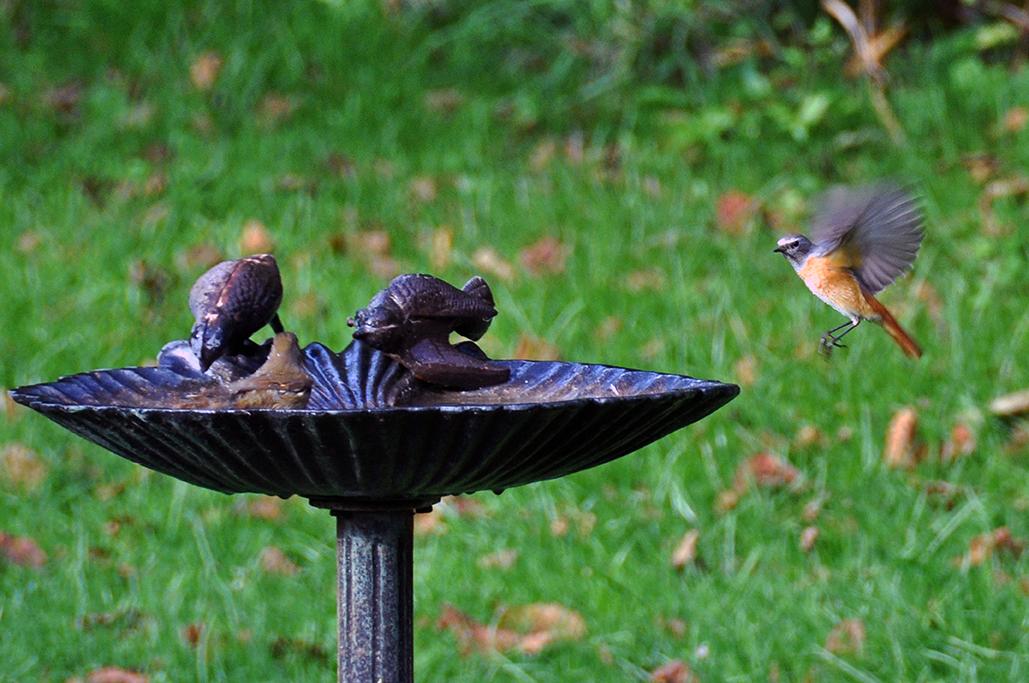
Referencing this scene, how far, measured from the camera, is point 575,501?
429cm

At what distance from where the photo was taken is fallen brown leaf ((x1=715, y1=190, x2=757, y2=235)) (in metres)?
5.55

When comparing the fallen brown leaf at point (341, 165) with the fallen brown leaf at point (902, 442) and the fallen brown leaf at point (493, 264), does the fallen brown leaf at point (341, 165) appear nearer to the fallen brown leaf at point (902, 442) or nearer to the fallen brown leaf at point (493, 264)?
the fallen brown leaf at point (493, 264)

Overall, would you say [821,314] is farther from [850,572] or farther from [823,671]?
[823,671]

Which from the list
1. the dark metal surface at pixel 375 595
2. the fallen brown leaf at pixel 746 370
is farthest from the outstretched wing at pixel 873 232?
the fallen brown leaf at pixel 746 370

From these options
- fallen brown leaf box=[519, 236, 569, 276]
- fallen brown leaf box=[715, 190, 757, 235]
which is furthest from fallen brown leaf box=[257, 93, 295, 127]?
fallen brown leaf box=[715, 190, 757, 235]

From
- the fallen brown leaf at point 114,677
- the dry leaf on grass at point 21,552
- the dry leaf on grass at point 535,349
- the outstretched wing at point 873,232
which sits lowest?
the fallen brown leaf at point 114,677

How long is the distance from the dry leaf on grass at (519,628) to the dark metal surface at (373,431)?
1236 millimetres

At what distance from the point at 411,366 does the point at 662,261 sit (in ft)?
10.1

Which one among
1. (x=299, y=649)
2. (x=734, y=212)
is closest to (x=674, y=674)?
(x=299, y=649)

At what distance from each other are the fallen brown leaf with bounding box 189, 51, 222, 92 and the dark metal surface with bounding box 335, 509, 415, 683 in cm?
426

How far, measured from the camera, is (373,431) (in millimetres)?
2076

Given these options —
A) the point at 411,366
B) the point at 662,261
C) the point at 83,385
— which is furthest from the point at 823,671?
the point at 662,261

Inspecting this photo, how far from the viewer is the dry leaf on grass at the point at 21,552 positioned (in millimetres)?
4008

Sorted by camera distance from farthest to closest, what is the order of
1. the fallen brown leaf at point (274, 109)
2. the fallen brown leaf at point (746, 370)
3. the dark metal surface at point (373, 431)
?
the fallen brown leaf at point (274, 109) → the fallen brown leaf at point (746, 370) → the dark metal surface at point (373, 431)
